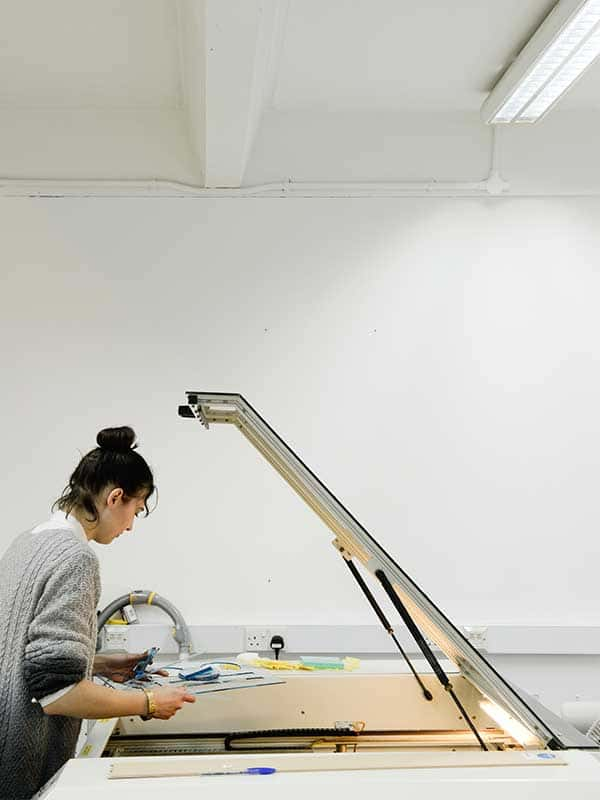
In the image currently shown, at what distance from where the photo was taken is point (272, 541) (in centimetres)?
278

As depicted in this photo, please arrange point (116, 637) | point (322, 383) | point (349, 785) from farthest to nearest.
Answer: point (322, 383)
point (116, 637)
point (349, 785)

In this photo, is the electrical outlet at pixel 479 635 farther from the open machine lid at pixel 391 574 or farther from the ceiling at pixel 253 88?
the ceiling at pixel 253 88

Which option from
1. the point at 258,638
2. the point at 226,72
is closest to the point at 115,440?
the point at 226,72

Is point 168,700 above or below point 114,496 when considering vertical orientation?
Answer: below

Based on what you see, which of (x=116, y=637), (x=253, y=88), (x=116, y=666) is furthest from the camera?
(x=116, y=637)

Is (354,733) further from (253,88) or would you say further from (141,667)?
(253,88)

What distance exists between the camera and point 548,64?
2348 mm

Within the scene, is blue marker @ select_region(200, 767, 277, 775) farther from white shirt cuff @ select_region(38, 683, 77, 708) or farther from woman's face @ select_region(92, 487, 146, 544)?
woman's face @ select_region(92, 487, 146, 544)

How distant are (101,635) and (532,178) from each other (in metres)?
2.29

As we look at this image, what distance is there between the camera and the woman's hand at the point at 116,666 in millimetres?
1633

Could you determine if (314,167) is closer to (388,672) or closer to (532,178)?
(532,178)

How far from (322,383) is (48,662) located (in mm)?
1726

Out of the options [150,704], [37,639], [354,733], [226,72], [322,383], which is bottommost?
[354,733]

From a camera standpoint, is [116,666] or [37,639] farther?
[116,666]
